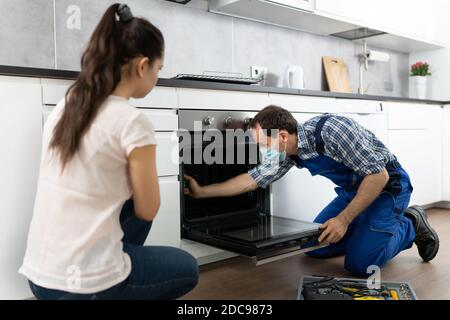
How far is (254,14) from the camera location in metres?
2.59

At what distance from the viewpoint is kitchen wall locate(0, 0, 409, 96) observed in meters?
1.87

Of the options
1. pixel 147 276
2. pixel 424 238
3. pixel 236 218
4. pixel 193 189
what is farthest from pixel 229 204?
pixel 147 276

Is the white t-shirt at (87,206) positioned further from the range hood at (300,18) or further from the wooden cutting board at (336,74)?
the wooden cutting board at (336,74)

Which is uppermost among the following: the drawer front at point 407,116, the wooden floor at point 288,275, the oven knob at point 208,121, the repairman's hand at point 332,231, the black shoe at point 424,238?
the drawer front at point 407,116

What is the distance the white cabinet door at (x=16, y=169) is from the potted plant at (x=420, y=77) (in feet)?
10.5

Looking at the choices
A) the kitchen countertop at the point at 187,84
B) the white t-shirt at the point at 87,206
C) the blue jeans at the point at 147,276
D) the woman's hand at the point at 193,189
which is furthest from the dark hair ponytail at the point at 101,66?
the woman's hand at the point at 193,189

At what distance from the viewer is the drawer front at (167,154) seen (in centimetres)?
169

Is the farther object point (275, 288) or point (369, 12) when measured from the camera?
point (369, 12)

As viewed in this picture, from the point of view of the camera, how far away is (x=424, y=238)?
1968mm

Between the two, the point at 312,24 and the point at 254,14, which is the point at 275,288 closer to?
the point at 254,14
